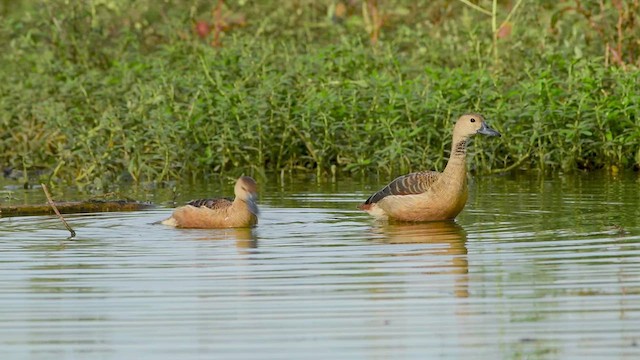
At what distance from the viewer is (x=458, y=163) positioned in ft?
43.4

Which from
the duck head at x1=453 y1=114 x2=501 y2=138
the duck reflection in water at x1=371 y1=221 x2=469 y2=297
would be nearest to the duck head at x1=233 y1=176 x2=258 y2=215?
the duck reflection in water at x1=371 y1=221 x2=469 y2=297

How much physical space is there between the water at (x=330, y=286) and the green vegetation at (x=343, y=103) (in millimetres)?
3185

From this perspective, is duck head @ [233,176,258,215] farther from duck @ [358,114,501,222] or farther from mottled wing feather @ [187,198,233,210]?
duck @ [358,114,501,222]

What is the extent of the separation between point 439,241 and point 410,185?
174 cm

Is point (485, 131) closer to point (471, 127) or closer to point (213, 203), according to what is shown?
point (471, 127)

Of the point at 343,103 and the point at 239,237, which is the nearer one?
the point at 239,237

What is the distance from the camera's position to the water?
24.8ft

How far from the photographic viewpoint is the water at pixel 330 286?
7.56 metres

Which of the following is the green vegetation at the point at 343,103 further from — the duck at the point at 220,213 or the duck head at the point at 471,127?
the duck at the point at 220,213

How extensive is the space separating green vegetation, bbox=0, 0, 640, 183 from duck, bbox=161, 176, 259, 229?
12.9 feet

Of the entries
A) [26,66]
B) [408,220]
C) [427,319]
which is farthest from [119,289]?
[26,66]

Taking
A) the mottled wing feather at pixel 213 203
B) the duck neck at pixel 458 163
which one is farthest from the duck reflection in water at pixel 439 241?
the mottled wing feather at pixel 213 203

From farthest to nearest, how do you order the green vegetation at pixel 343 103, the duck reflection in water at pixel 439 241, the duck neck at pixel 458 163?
the green vegetation at pixel 343 103 < the duck neck at pixel 458 163 < the duck reflection in water at pixel 439 241

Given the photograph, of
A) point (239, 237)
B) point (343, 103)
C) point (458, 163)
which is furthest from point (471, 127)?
point (343, 103)
